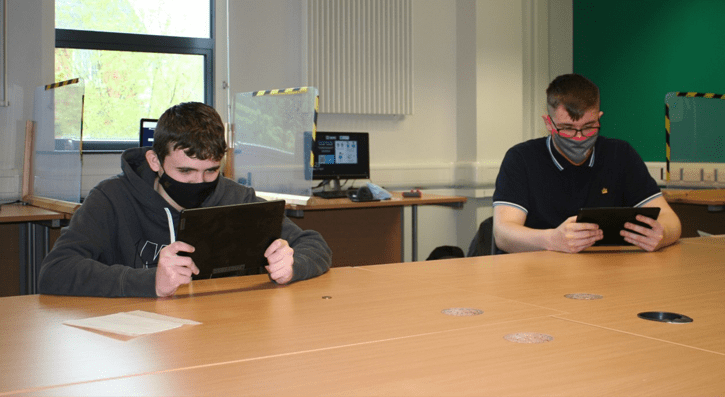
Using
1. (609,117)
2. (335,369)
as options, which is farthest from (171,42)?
(335,369)

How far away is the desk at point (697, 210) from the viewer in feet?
14.5

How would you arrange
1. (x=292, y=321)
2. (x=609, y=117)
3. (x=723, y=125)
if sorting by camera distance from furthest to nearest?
(x=609, y=117)
(x=723, y=125)
(x=292, y=321)

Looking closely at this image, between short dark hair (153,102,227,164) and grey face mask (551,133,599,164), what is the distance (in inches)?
49.2

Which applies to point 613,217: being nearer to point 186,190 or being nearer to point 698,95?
point 186,190

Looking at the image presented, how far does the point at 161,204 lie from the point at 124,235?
0.13 m

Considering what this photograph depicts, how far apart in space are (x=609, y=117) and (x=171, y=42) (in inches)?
136

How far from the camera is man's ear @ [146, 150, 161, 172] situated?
6.40 ft

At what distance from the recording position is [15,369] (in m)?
1.05

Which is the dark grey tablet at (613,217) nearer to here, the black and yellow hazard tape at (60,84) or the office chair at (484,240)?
the office chair at (484,240)

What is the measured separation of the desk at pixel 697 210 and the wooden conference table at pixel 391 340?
9.14 feet

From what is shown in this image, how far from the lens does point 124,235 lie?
1915mm

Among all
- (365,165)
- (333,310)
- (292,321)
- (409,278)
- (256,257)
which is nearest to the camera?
(292,321)

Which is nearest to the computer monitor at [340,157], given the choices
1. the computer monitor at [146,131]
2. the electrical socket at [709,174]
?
the computer monitor at [146,131]

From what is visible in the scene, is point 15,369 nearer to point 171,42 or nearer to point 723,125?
point 171,42
